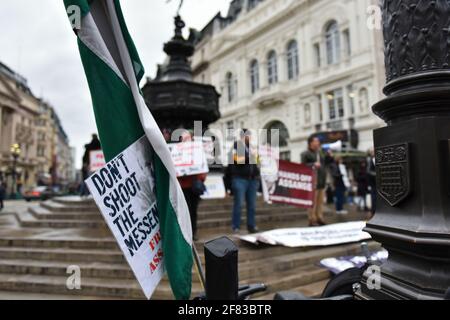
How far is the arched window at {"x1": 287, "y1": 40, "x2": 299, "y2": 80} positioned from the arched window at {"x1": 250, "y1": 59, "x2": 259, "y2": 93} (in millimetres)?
3985

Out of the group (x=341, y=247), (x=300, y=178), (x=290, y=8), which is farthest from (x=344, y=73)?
(x=341, y=247)

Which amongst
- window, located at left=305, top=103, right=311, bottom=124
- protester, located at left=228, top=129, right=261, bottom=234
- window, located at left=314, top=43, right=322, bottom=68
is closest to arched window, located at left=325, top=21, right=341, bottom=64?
window, located at left=314, top=43, right=322, bottom=68

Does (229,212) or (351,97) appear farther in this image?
(351,97)

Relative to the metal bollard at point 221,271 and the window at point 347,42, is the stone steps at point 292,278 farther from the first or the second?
the window at point 347,42

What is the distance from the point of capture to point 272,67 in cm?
3002

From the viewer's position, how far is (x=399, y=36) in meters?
1.70

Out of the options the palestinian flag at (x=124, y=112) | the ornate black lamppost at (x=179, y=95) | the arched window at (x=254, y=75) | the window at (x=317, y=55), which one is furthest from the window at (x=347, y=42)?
the palestinian flag at (x=124, y=112)

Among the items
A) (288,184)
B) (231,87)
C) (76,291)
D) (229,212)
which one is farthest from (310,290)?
(231,87)

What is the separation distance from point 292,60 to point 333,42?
4.12 metres

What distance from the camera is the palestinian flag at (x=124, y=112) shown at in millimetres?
1486

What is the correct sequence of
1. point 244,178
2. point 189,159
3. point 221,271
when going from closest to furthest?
point 221,271 → point 189,159 → point 244,178

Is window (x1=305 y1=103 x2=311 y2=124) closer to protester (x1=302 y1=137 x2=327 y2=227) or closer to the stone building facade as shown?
the stone building facade

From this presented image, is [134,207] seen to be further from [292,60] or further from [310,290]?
[292,60]

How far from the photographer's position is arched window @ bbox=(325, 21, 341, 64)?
968 inches
